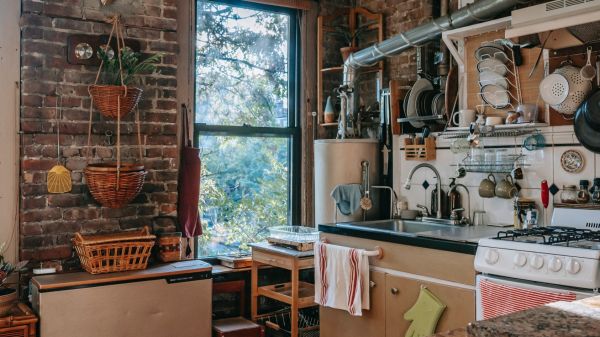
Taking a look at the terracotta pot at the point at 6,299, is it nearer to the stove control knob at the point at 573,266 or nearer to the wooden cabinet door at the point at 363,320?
the wooden cabinet door at the point at 363,320

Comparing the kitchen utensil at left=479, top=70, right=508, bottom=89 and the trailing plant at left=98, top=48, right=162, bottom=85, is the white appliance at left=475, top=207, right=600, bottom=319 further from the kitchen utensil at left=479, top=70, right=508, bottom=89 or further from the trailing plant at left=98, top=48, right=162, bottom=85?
the trailing plant at left=98, top=48, right=162, bottom=85

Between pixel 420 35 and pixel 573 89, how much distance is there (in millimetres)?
1089

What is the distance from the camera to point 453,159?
375 cm

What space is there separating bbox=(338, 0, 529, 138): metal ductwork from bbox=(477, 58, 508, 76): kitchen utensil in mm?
236

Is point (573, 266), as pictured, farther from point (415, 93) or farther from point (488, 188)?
point (415, 93)

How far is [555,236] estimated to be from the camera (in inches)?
106

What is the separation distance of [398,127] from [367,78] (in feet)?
2.50

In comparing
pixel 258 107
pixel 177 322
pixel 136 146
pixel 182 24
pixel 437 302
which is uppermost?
pixel 182 24

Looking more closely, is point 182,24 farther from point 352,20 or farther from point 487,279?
point 487,279

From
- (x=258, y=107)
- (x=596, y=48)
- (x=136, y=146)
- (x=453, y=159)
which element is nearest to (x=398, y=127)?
(x=453, y=159)

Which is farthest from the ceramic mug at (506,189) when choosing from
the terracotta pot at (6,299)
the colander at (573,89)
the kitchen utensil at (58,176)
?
the terracotta pot at (6,299)

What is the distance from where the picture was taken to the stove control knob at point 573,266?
93.8 inches

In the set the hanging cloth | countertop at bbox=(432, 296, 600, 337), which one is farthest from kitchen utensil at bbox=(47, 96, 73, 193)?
countertop at bbox=(432, 296, 600, 337)

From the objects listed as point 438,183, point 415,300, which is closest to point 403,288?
point 415,300
